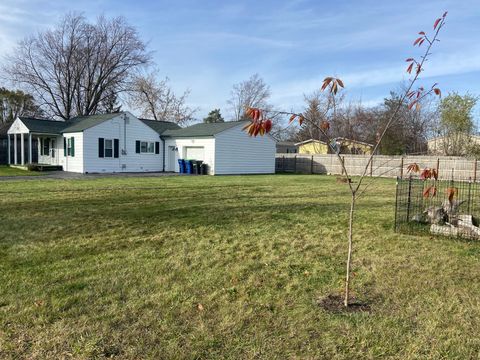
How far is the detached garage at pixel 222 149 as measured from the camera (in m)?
24.0

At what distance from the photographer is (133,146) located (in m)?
24.3

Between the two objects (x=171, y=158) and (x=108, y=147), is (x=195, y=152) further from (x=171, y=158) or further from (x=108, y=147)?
(x=108, y=147)

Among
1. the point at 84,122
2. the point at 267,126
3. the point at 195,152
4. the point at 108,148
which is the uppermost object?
the point at 84,122

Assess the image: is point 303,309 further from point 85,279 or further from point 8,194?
point 8,194

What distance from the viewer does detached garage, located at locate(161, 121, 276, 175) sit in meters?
24.0

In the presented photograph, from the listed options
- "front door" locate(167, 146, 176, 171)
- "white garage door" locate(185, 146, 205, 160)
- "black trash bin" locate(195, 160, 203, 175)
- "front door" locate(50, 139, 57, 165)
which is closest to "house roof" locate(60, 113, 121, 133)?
"front door" locate(50, 139, 57, 165)

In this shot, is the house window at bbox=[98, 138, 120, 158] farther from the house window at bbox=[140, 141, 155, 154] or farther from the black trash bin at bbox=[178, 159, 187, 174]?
the black trash bin at bbox=[178, 159, 187, 174]

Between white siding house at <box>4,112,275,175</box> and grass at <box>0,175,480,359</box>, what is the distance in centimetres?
1589

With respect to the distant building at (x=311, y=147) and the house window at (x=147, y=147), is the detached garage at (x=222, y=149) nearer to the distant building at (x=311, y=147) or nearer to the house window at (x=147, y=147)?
the house window at (x=147, y=147)

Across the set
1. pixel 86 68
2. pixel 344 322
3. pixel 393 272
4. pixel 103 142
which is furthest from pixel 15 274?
pixel 86 68

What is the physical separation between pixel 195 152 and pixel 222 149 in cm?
209

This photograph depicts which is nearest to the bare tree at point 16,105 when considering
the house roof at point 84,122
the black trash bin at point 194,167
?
the house roof at point 84,122

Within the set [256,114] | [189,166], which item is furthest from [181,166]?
[256,114]

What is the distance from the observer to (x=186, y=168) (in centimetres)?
2441
